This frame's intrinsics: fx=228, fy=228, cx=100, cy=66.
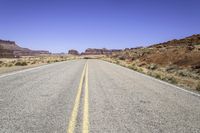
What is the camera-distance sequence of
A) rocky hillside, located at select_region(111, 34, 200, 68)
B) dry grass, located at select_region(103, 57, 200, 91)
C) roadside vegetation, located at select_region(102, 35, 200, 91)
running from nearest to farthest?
dry grass, located at select_region(103, 57, 200, 91) < roadside vegetation, located at select_region(102, 35, 200, 91) < rocky hillside, located at select_region(111, 34, 200, 68)

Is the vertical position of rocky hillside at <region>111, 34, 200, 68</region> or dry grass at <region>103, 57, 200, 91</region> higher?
rocky hillside at <region>111, 34, 200, 68</region>

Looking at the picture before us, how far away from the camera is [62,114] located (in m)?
5.70

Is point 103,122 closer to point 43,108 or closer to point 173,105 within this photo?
point 43,108

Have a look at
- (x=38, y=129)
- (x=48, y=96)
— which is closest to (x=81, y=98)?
(x=48, y=96)

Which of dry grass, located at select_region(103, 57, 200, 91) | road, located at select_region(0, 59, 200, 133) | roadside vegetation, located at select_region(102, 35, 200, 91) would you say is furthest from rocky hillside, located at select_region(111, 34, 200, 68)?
road, located at select_region(0, 59, 200, 133)

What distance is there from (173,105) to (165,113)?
1143 millimetres

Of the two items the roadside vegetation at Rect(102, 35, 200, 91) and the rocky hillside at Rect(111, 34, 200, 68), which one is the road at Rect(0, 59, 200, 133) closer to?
the roadside vegetation at Rect(102, 35, 200, 91)

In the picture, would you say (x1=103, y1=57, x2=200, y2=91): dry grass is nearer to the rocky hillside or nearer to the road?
the rocky hillside

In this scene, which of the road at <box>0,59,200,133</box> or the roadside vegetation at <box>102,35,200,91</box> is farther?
the roadside vegetation at <box>102,35,200,91</box>

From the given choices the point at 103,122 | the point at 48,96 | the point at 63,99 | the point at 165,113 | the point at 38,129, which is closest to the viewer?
the point at 38,129

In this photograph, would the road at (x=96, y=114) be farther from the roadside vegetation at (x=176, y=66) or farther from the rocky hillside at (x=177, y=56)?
the rocky hillside at (x=177, y=56)

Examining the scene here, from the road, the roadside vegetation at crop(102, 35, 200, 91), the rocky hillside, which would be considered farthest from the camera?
the rocky hillside


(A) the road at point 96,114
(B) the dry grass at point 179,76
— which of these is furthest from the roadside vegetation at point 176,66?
(A) the road at point 96,114

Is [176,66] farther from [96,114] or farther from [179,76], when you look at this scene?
[96,114]
